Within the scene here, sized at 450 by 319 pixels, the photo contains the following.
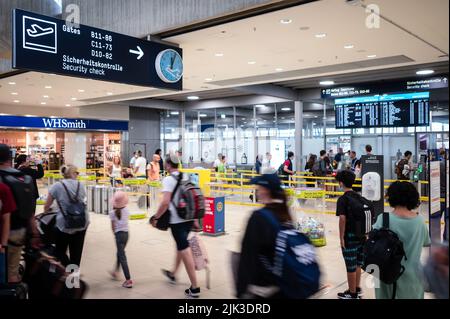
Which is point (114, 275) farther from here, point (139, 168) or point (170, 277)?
point (139, 168)

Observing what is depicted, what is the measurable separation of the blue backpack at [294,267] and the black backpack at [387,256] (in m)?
0.89

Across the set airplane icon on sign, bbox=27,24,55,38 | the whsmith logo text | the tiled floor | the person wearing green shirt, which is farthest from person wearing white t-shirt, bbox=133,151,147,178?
the person wearing green shirt

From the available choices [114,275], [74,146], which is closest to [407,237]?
[114,275]

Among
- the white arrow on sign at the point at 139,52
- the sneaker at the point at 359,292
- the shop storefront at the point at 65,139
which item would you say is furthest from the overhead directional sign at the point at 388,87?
the shop storefront at the point at 65,139

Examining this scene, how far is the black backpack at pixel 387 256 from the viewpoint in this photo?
2.82 m

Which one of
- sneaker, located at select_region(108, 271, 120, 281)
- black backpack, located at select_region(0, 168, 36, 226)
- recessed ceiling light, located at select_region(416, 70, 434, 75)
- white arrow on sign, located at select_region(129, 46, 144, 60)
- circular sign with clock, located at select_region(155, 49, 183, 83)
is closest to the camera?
black backpack, located at select_region(0, 168, 36, 226)

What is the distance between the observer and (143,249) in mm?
7363

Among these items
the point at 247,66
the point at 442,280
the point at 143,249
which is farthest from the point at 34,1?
the point at 442,280

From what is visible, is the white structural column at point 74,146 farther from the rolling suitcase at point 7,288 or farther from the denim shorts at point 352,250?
the denim shorts at point 352,250

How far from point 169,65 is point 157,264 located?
12.9ft

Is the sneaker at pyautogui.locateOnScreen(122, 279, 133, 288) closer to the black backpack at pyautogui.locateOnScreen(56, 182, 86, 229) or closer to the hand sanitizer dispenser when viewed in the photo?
the black backpack at pyautogui.locateOnScreen(56, 182, 86, 229)

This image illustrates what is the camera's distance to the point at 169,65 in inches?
326

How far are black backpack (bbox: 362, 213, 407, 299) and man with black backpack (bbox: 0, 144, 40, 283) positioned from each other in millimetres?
3168

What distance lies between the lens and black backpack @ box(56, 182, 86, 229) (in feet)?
15.7
